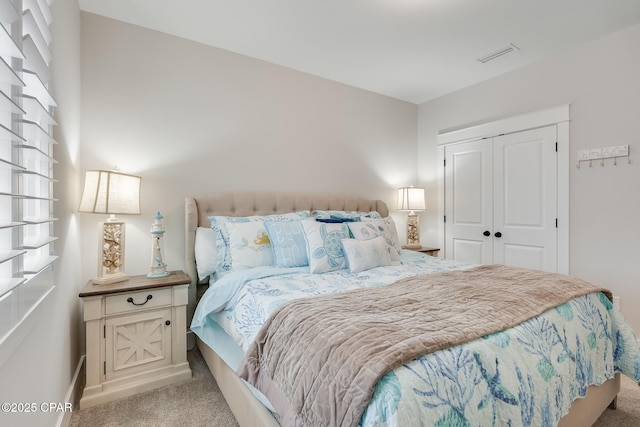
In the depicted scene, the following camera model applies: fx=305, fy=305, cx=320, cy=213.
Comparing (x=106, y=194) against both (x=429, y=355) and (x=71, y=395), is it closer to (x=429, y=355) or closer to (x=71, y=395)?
(x=71, y=395)

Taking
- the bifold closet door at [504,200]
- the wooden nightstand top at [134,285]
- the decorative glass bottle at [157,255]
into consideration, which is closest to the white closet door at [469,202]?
the bifold closet door at [504,200]

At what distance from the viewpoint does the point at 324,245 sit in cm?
216

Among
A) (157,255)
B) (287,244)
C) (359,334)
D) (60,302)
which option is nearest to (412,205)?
(287,244)

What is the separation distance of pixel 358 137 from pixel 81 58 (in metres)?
2.65

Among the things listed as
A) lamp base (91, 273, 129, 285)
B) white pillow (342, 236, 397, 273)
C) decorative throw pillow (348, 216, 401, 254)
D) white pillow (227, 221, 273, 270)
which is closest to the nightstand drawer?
lamp base (91, 273, 129, 285)

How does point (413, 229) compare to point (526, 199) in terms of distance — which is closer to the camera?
point (526, 199)

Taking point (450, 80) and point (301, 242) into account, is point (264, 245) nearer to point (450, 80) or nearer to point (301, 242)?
point (301, 242)

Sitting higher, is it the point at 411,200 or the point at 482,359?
the point at 411,200

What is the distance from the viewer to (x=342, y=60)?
299cm

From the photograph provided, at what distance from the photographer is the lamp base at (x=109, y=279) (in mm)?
1998

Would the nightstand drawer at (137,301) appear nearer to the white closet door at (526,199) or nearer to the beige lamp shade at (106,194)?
the beige lamp shade at (106,194)

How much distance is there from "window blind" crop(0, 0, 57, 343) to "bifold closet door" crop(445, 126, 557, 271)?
12.3 feet

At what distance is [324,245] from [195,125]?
1578 mm

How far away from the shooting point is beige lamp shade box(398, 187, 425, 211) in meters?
3.74
